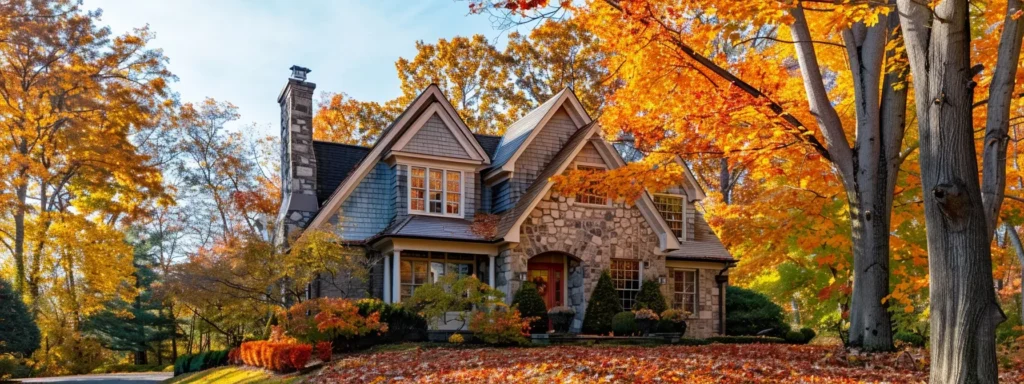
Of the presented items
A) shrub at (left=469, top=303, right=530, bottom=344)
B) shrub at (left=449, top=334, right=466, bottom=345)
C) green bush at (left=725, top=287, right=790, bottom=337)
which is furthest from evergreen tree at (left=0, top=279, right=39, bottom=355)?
green bush at (left=725, top=287, right=790, bottom=337)

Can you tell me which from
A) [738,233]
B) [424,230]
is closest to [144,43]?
[424,230]

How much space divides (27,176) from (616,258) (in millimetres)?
17390

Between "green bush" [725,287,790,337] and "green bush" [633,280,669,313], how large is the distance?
4.01m

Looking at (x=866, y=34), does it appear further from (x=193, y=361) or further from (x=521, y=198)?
(x=193, y=361)

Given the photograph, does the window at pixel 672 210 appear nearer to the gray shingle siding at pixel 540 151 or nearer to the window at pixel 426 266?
the gray shingle siding at pixel 540 151

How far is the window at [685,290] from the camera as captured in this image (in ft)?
71.2

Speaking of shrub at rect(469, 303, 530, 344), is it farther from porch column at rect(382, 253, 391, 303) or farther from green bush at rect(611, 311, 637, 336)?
porch column at rect(382, 253, 391, 303)

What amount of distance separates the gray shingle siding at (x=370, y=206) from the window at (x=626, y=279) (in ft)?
19.1

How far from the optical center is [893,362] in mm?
9977

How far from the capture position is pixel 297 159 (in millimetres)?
19703

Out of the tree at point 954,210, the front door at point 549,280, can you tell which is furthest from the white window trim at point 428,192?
the tree at point 954,210

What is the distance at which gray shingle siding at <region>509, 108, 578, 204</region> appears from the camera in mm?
20203

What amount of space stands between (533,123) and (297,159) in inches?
242

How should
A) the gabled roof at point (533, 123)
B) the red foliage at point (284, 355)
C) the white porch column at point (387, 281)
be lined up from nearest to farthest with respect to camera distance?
the red foliage at point (284, 355) < the white porch column at point (387, 281) < the gabled roof at point (533, 123)
